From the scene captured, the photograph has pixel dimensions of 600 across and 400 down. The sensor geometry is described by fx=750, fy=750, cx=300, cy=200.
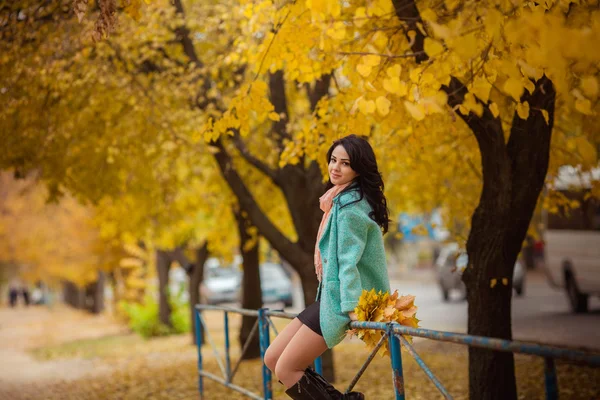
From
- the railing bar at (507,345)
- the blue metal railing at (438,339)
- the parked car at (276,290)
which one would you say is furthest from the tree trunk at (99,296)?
the railing bar at (507,345)

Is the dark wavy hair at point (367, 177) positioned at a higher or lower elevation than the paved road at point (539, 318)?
higher

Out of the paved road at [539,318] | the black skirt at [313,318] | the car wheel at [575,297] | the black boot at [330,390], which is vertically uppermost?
the black skirt at [313,318]

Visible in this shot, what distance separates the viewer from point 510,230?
5.91 meters

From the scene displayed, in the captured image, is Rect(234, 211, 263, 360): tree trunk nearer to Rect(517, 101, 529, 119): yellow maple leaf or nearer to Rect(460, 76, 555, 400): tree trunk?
Rect(460, 76, 555, 400): tree trunk

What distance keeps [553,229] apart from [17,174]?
38.4 feet

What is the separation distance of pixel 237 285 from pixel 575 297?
15923 millimetres

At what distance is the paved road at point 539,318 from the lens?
42.8 ft

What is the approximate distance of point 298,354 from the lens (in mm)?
4207

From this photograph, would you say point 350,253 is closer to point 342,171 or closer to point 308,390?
point 342,171

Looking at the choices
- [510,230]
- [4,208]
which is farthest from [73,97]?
[4,208]

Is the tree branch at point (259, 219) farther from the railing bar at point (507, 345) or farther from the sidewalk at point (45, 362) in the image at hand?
the sidewalk at point (45, 362)

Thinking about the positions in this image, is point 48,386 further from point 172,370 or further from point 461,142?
point 461,142

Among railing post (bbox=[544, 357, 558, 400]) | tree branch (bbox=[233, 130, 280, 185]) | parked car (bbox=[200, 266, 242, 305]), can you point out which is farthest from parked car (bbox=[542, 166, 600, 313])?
parked car (bbox=[200, 266, 242, 305])

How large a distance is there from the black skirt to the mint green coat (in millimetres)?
62
